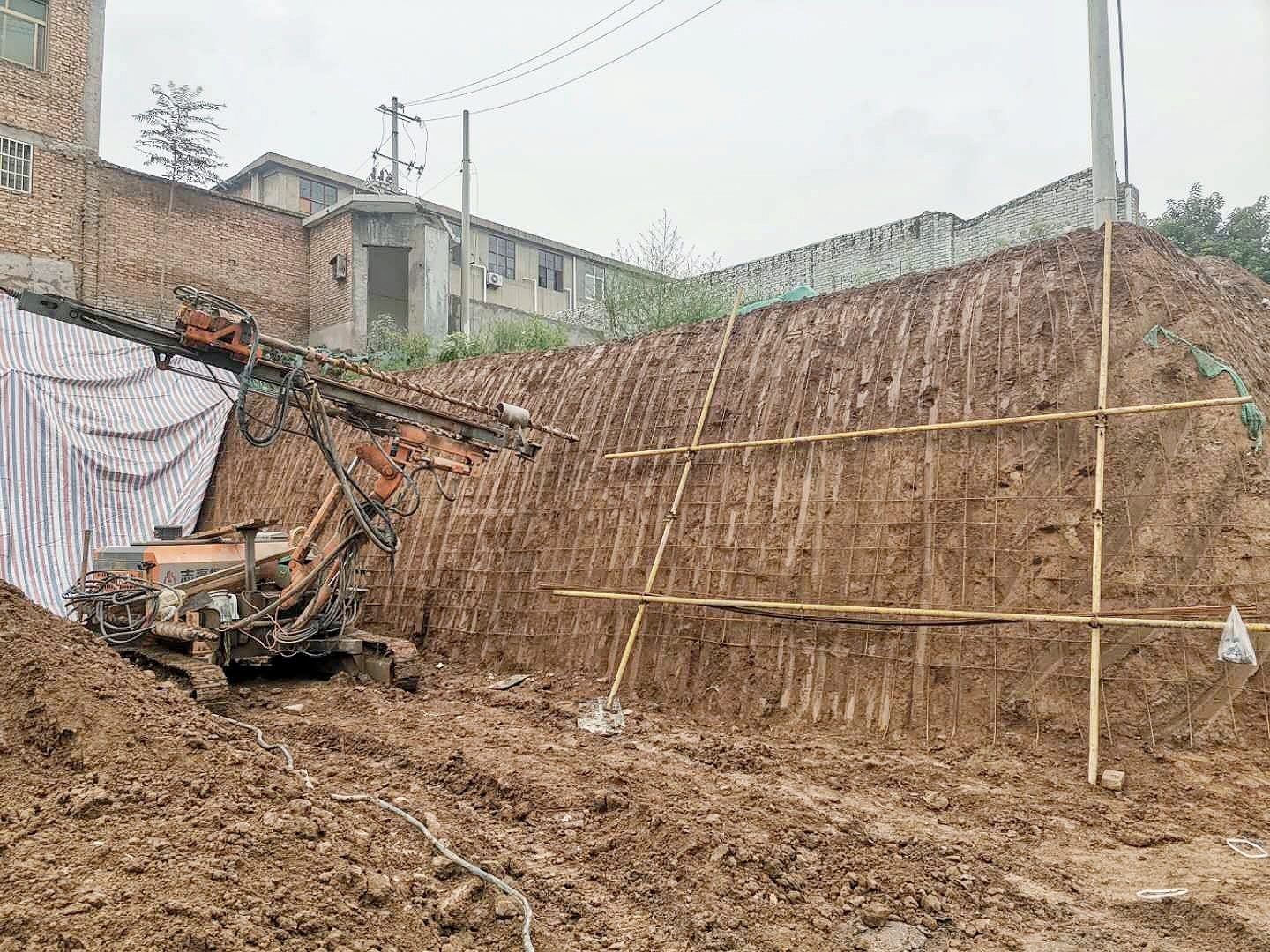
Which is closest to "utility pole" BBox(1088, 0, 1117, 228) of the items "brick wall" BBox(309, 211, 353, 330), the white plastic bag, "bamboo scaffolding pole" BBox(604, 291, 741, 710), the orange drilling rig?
"bamboo scaffolding pole" BBox(604, 291, 741, 710)

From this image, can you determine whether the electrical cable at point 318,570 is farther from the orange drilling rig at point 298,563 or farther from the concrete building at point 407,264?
the concrete building at point 407,264

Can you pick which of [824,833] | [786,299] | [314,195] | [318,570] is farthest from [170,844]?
[314,195]

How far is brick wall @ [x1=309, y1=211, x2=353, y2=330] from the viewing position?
20047 mm

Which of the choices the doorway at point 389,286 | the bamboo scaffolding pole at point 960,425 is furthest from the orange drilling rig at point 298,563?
the doorway at point 389,286

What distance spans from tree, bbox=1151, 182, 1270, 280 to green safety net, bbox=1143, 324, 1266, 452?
10928mm

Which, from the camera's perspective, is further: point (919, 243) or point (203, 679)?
point (919, 243)

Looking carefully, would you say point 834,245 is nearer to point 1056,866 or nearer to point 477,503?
point 477,503

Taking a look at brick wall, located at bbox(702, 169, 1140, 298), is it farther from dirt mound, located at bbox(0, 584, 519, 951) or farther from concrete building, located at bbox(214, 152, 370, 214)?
concrete building, located at bbox(214, 152, 370, 214)

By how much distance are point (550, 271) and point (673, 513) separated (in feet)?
75.2

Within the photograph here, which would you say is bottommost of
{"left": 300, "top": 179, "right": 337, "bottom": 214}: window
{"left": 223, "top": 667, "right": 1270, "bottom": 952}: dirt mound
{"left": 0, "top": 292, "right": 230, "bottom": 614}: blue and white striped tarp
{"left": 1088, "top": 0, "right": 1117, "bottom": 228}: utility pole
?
{"left": 223, "top": 667, "right": 1270, "bottom": 952}: dirt mound

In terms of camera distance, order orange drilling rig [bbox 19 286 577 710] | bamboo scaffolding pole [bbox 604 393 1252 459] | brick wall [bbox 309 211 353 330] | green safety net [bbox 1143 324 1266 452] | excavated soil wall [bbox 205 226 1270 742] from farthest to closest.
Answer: brick wall [bbox 309 211 353 330], orange drilling rig [bbox 19 286 577 710], green safety net [bbox 1143 324 1266 452], excavated soil wall [bbox 205 226 1270 742], bamboo scaffolding pole [bbox 604 393 1252 459]

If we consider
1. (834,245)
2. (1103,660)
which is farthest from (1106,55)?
(834,245)

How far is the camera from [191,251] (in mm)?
18812

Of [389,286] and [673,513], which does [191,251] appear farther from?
[673,513]
